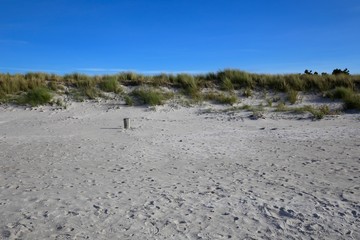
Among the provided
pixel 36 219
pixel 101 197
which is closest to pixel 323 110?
pixel 101 197

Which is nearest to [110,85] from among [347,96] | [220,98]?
[220,98]

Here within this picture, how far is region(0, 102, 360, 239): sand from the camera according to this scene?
162 inches

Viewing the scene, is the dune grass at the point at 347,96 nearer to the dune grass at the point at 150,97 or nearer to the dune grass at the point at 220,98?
the dune grass at the point at 220,98

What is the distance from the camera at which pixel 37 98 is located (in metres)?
14.6

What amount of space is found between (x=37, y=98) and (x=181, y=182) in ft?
35.1

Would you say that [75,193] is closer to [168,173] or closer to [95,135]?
[168,173]

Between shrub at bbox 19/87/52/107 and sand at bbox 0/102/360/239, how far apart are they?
3571 mm

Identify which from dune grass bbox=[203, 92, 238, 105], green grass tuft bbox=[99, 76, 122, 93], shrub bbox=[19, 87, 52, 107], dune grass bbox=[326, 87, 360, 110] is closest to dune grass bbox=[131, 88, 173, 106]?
green grass tuft bbox=[99, 76, 122, 93]

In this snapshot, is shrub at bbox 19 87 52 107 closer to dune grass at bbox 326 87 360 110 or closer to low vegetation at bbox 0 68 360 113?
low vegetation at bbox 0 68 360 113

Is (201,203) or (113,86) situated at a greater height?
(113,86)

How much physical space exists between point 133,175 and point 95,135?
4.21 meters

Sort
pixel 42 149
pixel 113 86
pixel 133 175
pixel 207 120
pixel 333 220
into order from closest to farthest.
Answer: pixel 333 220 → pixel 133 175 → pixel 42 149 → pixel 207 120 → pixel 113 86

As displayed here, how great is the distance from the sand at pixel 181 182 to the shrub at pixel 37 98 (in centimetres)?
357

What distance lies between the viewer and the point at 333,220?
Answer: 421 centimetres
